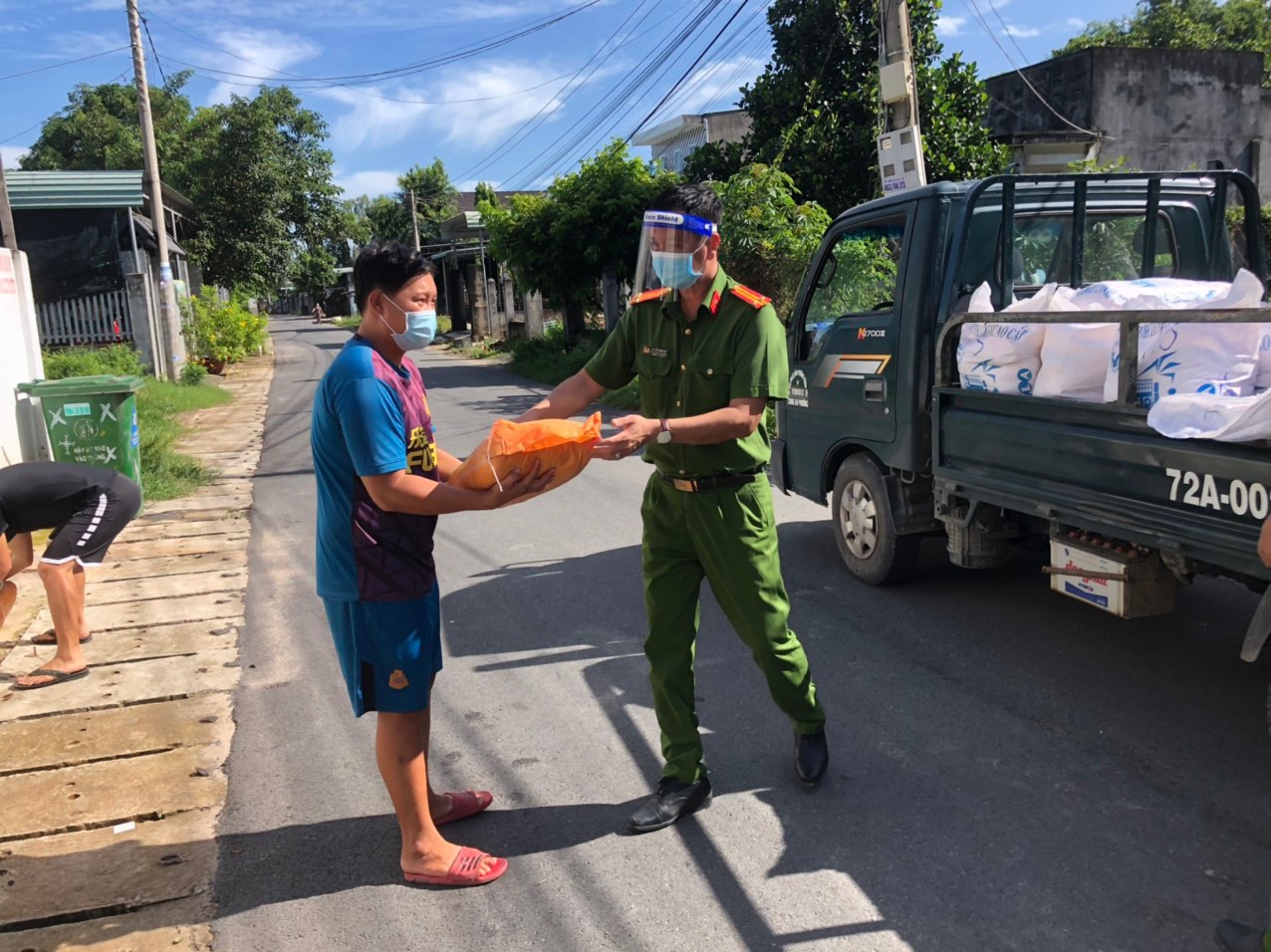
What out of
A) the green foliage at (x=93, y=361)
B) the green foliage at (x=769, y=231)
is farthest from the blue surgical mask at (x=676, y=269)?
the green foliage at (x=93, y=361)

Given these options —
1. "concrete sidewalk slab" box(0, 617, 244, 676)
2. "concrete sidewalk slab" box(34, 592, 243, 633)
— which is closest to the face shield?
"concrete sidewalk slab" box(0, 617, 244, 676)

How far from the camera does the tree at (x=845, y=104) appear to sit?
12164 millimetres

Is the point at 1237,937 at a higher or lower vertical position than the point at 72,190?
lower

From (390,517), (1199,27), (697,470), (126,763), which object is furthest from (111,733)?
(1199,27)

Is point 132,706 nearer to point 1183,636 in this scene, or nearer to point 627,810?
point 627,810

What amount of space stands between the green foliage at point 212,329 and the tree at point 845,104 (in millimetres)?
14354

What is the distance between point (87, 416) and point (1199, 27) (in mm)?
35971

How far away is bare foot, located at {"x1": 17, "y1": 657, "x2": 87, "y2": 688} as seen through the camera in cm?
460

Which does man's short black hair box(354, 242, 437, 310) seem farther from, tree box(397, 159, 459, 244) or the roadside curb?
tree box(397, 159, 459, 244)

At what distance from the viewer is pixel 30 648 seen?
5152 millimetres

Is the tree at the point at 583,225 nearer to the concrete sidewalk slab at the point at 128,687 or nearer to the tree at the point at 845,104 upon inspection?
the tree at the point at 845,104

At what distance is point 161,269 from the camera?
60.5ft

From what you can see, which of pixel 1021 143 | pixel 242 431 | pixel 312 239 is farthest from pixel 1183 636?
pixel 312 239

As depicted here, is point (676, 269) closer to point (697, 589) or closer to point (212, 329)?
point (697, 589)
